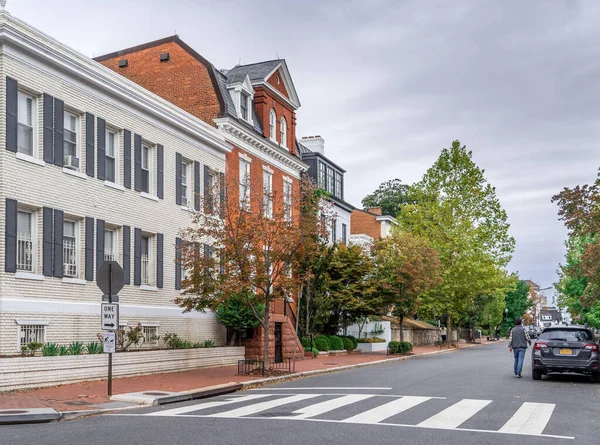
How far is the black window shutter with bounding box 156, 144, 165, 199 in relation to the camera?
25.7 m

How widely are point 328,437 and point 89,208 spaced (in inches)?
545

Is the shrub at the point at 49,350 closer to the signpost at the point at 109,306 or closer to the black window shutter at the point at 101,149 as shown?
the signpost at the point at 109,306

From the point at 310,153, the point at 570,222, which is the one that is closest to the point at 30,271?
the point at 570,222

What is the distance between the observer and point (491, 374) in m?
22.4

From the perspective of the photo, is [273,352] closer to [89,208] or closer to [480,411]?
[89,208]

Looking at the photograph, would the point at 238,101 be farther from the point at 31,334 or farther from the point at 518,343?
the point at 518,343

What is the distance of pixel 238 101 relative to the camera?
32688 millimetres

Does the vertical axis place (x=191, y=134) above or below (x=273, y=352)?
above

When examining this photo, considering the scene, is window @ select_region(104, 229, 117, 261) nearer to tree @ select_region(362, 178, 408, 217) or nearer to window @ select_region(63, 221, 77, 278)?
window @ select_region(63, 221, 77, 278)

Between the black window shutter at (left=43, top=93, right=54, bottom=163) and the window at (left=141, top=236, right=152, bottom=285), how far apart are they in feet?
19.5

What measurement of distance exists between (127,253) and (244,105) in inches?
483

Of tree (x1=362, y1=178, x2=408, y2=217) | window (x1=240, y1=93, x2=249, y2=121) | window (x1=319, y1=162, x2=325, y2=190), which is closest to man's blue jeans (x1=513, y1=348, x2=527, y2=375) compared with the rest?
window (x1=240, y1=93, x2=249, y2=121)

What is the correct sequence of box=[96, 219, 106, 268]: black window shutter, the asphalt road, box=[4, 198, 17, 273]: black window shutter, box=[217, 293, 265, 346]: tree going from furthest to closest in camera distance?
box=[217, 293, 265, 346]: tree < box=[96, 219, 106, 268]: black window shutter < box=[4, 198, 17, 273]: black window shutter < the asphalt road

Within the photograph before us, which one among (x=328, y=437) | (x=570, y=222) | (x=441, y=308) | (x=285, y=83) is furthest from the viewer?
(x=441, y=308)
